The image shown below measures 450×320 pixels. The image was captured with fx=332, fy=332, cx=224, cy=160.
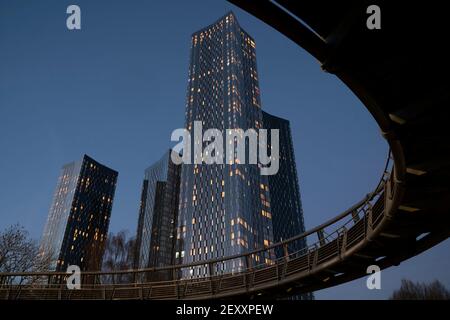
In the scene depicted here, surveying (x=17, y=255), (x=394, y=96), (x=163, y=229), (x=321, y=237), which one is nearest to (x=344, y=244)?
(x=321, y=237)

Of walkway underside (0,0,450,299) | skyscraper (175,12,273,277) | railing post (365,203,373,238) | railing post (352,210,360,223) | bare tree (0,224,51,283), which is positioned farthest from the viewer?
skyscraper (175,12,273,277)

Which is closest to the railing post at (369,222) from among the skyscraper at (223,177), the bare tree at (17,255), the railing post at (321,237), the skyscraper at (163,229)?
the railing post at (321,237)

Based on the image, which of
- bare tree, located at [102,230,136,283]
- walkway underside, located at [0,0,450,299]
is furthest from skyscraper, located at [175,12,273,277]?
walkway underside, located at [0,0,450,299]

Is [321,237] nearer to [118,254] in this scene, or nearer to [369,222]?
[369,222]

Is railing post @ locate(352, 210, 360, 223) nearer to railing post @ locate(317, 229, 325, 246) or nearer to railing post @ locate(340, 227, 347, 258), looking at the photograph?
railing post @ locate(340, 227, 347, 258)

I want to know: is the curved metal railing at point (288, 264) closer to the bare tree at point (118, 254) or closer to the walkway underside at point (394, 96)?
the walkway underside at point (394, 96)

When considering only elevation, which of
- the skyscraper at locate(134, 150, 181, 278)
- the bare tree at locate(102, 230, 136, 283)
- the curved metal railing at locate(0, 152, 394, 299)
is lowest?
the curved metal railing at locate(0, 152, 394, 299)

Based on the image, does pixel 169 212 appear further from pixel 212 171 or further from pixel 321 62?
pixel 321 62

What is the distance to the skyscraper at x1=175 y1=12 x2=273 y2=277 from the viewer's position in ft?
397

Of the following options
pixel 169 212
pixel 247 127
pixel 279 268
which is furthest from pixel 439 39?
pixel 169 212

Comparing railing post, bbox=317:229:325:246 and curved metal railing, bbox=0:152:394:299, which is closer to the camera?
curved metal railing, bbox=0:152:394:299

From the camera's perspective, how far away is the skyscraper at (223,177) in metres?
121

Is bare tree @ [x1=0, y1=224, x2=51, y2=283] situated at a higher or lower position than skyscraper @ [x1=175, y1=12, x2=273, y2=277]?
lower

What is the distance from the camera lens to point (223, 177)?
131m
